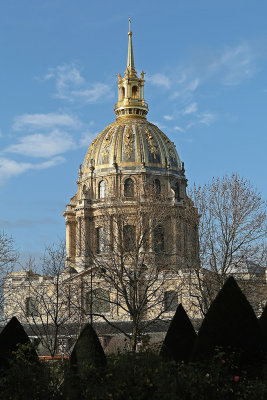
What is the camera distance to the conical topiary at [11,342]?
67.4ft

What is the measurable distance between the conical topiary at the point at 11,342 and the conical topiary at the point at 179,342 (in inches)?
146

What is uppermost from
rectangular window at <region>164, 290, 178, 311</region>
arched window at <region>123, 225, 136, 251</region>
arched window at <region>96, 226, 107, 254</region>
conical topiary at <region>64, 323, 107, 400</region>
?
arched window at <region>96, 226, 107, 254</region>

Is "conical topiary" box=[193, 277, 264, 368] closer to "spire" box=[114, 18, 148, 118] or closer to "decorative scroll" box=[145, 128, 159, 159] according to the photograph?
"decorative scroll" box=[145, 128, 159, 159]

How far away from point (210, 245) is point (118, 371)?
72.0 feet

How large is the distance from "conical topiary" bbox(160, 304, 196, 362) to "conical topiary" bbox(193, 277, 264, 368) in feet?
9.09

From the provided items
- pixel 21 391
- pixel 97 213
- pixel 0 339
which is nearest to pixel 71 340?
pixel 0 339

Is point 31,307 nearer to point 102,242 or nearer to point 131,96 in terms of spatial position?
point 102,242

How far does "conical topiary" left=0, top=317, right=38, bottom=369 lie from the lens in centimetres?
2055

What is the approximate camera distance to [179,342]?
856 inches

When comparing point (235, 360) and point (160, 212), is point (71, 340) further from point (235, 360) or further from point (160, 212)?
point (235, 360)

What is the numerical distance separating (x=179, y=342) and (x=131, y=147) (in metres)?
77.7

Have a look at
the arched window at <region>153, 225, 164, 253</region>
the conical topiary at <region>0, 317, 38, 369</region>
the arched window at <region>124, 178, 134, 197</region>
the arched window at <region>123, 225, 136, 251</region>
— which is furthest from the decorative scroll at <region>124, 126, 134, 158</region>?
the conical topiary at <region>0, 317, 38, 369</region>

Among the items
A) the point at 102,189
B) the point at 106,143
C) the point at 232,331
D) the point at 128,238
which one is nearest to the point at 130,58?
the point at 106,143

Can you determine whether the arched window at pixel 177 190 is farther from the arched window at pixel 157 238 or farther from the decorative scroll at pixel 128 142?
the arched window at pixel 157 238
